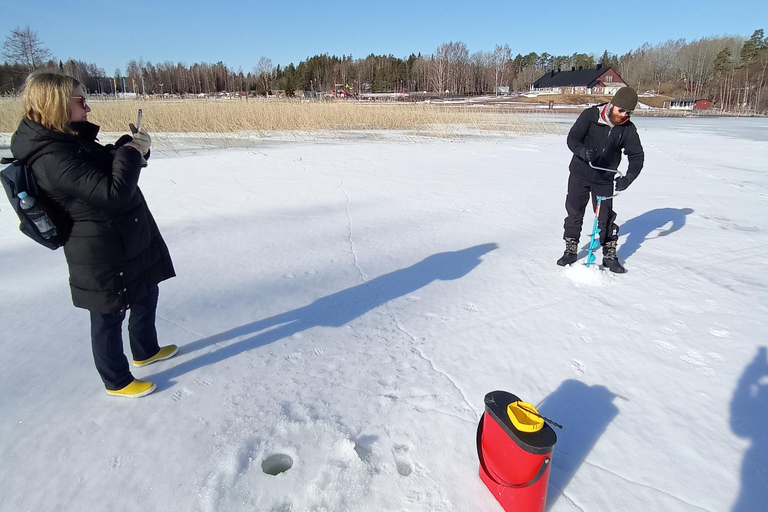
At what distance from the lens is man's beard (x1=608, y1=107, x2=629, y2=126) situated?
3.48 m

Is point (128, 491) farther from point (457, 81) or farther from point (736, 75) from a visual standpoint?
point (457, 81)

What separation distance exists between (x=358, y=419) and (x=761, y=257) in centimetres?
446

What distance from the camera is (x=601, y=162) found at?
3668 millimetres

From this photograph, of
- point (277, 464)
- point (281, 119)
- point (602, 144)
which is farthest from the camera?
point (281, 119)

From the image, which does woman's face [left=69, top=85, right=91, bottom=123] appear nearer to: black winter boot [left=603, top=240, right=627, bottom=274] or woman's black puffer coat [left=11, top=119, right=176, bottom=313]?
woman's black puffer coat [left=11, top=119, right=176, bottom=313]

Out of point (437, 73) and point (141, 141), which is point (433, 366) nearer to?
point (141, 141)

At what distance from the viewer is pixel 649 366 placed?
97.9 inches

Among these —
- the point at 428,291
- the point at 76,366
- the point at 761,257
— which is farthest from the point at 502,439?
the point at 761,257

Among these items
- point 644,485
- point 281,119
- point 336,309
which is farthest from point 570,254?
point 281,119

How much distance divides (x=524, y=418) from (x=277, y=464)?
1.03 m

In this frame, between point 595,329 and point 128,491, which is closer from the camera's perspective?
point 128,491

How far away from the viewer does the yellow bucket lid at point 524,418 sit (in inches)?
56.9

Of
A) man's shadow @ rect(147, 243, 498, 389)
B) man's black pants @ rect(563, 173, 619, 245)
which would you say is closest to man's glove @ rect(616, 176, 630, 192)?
man's black pants @ rect(563, 173, 619, 245)

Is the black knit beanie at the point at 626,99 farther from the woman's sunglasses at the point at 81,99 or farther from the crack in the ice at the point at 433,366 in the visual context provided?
the woman's sunglasses at the point at 81,99
